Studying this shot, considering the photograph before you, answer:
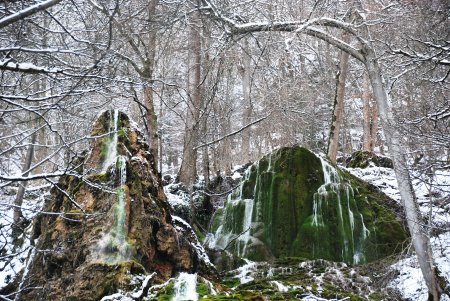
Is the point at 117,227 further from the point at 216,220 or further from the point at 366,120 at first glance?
the point at 366,120

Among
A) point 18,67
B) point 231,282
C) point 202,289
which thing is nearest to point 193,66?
point 231,282

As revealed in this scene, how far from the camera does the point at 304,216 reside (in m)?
12.0

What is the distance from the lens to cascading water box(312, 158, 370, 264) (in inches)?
443

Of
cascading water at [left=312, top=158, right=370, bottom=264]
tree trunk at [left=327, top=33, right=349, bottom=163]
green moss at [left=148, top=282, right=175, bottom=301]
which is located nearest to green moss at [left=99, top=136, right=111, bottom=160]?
green moss at [left=148, top=282, right=175, bottom=301]

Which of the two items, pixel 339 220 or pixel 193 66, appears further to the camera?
pixel 193 66

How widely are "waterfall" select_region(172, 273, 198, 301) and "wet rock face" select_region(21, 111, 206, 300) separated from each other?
0.58m

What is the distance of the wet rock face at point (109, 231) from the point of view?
21.5ft

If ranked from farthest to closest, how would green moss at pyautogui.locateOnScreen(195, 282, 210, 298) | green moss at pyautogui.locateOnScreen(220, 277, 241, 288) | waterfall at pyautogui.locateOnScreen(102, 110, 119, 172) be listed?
green moss at pyautogui.locateOnScreen(220, 277, 241, 288) → waterfall at pyautogui.locateOnScreen(102, 110, 119, 172) → green moss at pyautogui.locateOnScreen(195, 282, 210, 298)

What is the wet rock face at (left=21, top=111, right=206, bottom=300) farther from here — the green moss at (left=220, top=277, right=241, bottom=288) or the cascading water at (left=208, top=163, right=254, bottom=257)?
the cascading water at (left=208, top=163, right=254, bottom=257)

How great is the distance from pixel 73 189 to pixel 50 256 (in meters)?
1.26

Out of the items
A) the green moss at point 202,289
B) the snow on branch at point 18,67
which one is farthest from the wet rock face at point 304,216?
the snow on branch at point 18,67

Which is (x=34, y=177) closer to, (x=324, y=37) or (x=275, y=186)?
(x=324, y=37)

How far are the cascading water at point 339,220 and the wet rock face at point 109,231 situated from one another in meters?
4.09

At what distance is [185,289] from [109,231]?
1.48 meters
